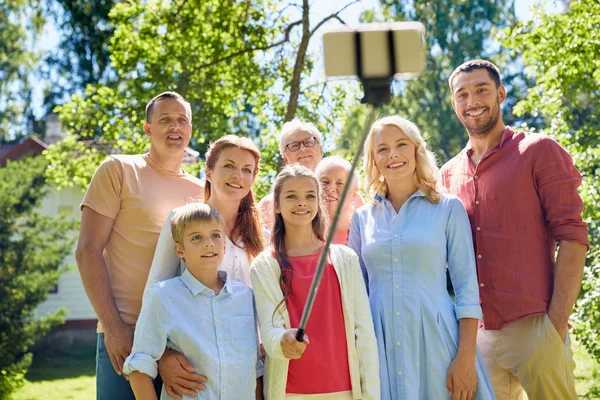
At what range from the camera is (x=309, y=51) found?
44.7ft

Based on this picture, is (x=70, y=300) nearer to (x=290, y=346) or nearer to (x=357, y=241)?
(x=357, y=241)

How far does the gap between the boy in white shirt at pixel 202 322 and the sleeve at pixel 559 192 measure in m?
1.71

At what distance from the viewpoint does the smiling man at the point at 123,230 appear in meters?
4.38

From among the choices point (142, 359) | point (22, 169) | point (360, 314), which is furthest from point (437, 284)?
point (22, 169)

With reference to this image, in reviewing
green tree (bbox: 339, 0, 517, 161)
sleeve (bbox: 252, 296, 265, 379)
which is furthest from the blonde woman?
green tree (bbox: 339, 0, 517, 161)

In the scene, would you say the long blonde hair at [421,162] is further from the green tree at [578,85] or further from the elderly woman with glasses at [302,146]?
the green tree at [578,85]

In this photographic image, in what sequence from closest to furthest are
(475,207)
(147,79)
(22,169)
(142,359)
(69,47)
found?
(142,359) → (475,207) → (147,79) → (22,169) → (69,47)

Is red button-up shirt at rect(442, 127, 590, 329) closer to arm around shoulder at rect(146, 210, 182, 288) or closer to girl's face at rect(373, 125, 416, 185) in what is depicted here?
girl's face at rect(373, 125, 416, 185)

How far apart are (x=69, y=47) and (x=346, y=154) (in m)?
18.9

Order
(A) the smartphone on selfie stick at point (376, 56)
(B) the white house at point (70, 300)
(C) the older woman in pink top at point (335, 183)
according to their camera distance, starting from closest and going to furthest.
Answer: (A) the smartphone on selfie stick at point (376, 56) → (C) the older woman in pink top at point (335, 183) → (B) the white house at point (70, 300)

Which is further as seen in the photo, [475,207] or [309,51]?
[309,51]

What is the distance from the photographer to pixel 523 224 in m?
4.31

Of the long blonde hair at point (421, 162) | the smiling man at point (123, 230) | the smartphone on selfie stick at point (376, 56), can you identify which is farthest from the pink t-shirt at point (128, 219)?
the smartphone on selfie stick at point (376, 56)

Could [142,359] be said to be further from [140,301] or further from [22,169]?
[22,169]
